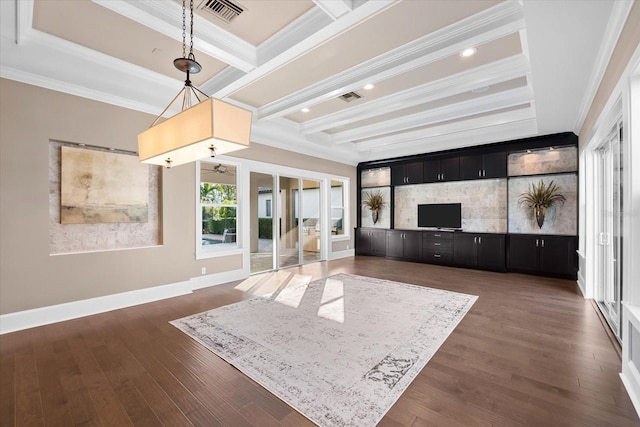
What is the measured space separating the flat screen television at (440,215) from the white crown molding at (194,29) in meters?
5.77

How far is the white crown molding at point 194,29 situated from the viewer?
2.69m

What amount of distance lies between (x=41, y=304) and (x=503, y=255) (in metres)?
7.83

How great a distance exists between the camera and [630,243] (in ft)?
7.41

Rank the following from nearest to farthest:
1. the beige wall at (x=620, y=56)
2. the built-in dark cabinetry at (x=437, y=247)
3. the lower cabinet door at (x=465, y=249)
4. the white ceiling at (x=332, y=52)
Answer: the beige wall at (x=620, y=56) → the white ceiling at (x=332, y=52) → the lower cabinet door at (x=465, y=249) → the built-in dark cabinetry at (x=437, y=247)

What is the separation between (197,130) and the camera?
7.48 ft

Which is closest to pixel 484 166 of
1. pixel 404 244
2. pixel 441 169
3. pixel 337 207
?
pixel 441 169

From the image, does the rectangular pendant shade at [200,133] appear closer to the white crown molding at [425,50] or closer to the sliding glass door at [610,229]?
the white crown molding at [425,50]

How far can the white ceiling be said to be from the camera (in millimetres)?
2650

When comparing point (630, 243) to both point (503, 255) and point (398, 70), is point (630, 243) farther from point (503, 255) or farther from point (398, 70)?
point (503, 255)

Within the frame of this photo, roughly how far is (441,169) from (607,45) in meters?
4.86

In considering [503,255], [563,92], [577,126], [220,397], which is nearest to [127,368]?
[220,397]

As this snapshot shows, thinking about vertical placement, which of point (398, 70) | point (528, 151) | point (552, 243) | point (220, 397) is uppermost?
point (398, 70)

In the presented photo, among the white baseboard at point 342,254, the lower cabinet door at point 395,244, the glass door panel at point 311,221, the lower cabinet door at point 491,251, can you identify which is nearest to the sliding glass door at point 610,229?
the lower cabinet door at point 491,251

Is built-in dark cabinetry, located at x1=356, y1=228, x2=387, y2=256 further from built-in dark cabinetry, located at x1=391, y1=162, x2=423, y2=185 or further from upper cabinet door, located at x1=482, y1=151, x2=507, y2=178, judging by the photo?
upper cabinet door, located at x1=482, y1=151, x2=507, y2=178
